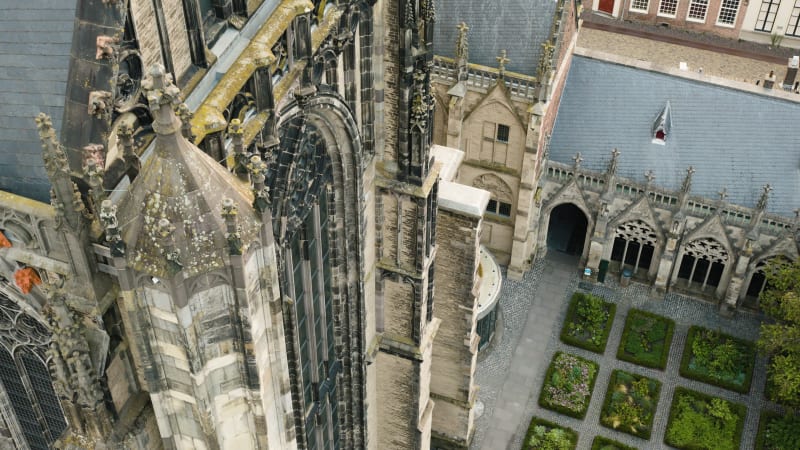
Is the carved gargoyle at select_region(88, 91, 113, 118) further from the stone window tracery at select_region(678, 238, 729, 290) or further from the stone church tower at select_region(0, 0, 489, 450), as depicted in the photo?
the stone window tracery at select_region(678, 238, 729, 290)

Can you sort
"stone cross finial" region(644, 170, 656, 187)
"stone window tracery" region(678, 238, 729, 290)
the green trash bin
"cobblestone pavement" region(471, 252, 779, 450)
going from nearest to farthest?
"cobblestone pavement" region(471, 252, 779, 450)
"stone cross finial" region(644, 170, 656, 187)
"stone window tracery" region(678, 238, 729, 290)
the green trash bin

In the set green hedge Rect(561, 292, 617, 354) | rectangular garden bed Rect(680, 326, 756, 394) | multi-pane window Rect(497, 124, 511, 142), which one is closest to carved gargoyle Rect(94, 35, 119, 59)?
multi-pane window Rect(497, 124, 511, 142)

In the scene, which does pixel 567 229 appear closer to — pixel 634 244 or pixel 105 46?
pixel 634 244

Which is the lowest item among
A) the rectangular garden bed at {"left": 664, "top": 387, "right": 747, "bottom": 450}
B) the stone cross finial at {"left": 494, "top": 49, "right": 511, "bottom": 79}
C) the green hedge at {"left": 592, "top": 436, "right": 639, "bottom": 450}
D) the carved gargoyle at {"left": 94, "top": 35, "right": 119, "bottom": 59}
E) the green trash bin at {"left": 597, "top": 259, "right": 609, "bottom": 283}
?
the green hedge at {"left": 592, "top": 436, "right": 639, "bottom": 450}

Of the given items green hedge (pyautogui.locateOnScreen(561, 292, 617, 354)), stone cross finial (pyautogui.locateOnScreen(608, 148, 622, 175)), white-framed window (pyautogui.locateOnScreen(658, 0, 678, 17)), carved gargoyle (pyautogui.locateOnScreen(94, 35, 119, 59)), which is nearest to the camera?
carved gargoyle (pyautogui.locateOnScreen(94, 35, 119, 59))

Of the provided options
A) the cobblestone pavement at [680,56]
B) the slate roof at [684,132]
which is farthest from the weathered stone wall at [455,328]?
the cobblestone pavement at [680,56]

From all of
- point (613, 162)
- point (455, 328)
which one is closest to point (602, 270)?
point (613, 162)
